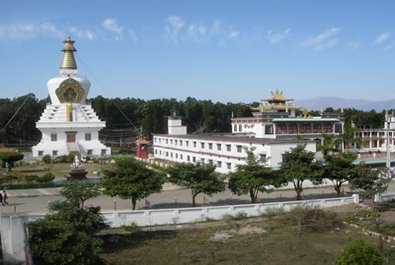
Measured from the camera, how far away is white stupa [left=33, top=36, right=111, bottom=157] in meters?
57.5

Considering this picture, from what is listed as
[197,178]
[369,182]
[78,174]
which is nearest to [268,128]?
[78,174]

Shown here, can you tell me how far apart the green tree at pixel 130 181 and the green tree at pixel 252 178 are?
4.51m

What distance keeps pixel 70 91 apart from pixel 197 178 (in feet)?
126

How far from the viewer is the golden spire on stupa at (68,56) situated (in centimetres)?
6209

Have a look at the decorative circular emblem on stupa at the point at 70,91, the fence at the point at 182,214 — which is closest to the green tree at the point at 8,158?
the decorative circular emblem on stupa at the point at 70,91

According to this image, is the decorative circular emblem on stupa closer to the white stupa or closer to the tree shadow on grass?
the white stupa

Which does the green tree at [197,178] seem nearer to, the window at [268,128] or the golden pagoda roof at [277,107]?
the window at [268,128]

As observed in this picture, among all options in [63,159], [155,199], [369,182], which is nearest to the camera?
[369,182]

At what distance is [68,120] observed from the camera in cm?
5881

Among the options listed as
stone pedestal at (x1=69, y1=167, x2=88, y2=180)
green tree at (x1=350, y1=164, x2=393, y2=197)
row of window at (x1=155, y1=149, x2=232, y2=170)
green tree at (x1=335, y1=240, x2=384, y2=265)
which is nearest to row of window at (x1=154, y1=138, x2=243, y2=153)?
row of window at (x1=155, y1=149, x2=232, y2=170)

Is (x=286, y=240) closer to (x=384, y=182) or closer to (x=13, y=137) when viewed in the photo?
(x=384, y=182)

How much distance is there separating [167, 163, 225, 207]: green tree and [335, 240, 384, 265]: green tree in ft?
41.8

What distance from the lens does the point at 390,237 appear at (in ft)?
69.8

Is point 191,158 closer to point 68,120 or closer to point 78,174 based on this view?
point 78,174
